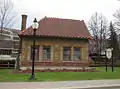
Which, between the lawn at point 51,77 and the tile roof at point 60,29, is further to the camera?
the tile roof at point 60,29

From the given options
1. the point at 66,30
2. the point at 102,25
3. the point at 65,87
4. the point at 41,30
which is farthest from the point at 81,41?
the point at 102,25

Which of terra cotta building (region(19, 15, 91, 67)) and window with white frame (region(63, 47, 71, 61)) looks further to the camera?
window with white frame (region(63, 47, 71, 61))

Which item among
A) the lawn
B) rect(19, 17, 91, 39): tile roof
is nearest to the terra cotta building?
rect(19, 17, 91, 39): tile roof

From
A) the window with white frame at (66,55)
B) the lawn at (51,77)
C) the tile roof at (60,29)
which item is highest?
the tile roof at (60,29)

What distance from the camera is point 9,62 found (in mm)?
44281

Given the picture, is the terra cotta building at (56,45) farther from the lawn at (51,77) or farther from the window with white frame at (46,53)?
the lawn at (51,77)

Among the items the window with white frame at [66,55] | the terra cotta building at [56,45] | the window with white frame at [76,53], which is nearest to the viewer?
the terra cotta building at [56,45]

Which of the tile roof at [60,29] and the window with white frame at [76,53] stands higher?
the tile roof at [60,29]

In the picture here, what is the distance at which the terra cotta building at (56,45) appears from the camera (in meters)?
37.2

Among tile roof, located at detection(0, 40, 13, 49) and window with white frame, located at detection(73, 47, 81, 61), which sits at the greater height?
tile roof, located at detection(0, 40, 13, 49)

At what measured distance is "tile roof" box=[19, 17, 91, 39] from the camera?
3812 cm

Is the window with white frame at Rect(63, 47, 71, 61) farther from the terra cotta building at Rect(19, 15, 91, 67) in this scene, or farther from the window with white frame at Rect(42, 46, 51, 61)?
the window with white frame at Rect(42, 46, 51, 61)

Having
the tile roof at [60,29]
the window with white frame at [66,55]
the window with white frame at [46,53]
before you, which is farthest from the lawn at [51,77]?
the tile roof at [60,29]

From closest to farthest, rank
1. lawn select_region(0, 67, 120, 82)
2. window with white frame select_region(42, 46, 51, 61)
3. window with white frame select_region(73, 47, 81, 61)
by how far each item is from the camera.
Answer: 1. lawn select_region(0, 67, 120, 82)
2. window with white frame select_region(42, 46, 51, 61)
3. window with white frame select_region(73, 47, 81, 61)
